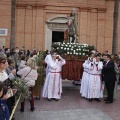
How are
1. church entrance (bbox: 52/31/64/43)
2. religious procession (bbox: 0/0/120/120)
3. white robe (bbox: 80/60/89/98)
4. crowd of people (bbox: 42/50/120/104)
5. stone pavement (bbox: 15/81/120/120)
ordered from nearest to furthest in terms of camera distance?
religious procession (bbox: 0/0/120/120), stone pavement (bbox: 15/81/120/120), crowd of people (bbox: 42/50/120/104), white robe (bbox: 80/60/89/98), church entrance (bbox: 52/31/64/43)

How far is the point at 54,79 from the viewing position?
39.1 ft

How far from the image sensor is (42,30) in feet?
82.9

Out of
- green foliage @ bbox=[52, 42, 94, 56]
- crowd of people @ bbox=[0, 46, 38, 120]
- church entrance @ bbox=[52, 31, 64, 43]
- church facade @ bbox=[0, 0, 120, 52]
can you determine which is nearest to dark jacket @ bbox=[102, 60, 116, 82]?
green foliage @ bbox=[52, 42, 94, 56]

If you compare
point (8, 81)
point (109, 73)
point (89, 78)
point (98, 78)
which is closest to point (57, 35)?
point (89, 78)

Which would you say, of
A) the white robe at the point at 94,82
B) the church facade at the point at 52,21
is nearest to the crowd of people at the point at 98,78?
the white robe at the point at 94,82

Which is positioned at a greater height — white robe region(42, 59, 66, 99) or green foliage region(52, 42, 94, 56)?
green foliage region(52, 42, 94, 56)

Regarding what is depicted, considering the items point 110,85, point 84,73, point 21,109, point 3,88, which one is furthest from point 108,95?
point 3,88

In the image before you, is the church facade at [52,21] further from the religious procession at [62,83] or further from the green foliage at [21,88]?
the green foliage at [21,88]

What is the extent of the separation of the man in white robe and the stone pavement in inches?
12.2

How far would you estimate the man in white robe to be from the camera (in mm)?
11773

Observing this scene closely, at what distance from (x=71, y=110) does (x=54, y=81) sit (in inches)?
83.7

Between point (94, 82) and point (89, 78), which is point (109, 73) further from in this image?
point (89, 78)

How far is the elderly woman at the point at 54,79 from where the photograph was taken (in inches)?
467

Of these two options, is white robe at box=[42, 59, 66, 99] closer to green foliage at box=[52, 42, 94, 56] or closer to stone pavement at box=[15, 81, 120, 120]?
stone pavement at box=[15, 81, 120, 120]
